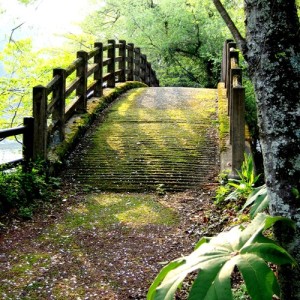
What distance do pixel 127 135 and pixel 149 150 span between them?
3.07ft

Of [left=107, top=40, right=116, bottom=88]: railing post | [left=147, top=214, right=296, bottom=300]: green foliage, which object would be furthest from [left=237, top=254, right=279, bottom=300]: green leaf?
[left=107, top=40, right=116, bottom=88]: railing post

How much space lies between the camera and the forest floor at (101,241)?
4.03 metres

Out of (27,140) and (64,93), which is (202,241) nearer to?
(27,140)

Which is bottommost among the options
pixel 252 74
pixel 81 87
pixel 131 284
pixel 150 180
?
pixel 131 284

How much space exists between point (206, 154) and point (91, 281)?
4.48 meters

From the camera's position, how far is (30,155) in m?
6.82

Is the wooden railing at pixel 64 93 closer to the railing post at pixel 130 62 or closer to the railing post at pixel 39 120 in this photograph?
the railing post at pixel 39 120

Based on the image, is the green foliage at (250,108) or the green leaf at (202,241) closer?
the green leaf at (202,241)

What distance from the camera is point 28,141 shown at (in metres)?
6.75

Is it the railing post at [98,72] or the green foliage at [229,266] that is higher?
the railing post at [98,72]

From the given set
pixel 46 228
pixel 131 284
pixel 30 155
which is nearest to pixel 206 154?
pixel 30 155

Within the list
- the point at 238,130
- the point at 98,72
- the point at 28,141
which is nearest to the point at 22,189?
the point at 28,141

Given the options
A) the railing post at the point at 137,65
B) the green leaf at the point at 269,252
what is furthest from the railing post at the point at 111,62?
the green leaf at the point at 269,252

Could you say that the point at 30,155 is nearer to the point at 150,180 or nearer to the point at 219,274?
the point at 150,180
